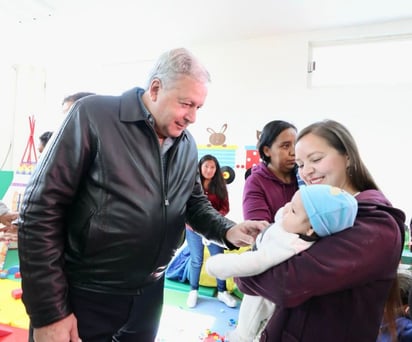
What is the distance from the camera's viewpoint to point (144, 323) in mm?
1121

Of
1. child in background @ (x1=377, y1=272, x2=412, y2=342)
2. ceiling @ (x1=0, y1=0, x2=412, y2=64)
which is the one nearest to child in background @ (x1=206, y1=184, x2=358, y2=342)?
child in background @ (x1=377, y1=272, x2=412, y2=342)

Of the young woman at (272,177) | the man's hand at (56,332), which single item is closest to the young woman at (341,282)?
the man's hand at (56,332)

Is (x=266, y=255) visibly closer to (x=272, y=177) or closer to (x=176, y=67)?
(x=176, y=67)

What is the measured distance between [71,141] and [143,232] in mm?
351

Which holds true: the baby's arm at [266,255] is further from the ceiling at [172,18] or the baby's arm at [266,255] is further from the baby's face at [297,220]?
the ceiling at [172,18]

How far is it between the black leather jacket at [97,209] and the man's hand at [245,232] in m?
0.25

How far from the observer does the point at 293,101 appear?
337 centimetres

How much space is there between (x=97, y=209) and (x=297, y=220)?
582mm

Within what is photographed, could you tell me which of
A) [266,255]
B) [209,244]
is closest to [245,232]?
[266,255]

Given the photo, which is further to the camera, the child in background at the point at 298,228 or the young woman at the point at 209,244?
the young woman at the point at 209,244

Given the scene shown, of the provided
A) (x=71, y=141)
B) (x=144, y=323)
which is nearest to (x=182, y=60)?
(x=71, y=141)

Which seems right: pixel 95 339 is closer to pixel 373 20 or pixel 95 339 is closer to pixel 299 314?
pixel 299 314

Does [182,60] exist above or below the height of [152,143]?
above

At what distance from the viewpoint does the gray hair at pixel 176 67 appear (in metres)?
0.98
